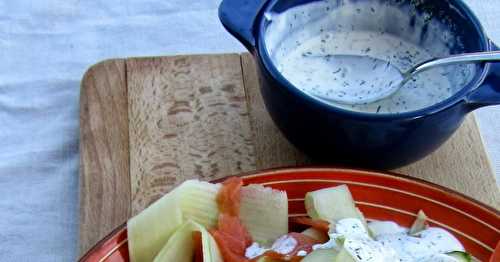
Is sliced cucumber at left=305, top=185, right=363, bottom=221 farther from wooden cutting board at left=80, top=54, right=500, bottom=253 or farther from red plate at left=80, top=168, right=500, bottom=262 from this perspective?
wooden cutting board at left=80, top=54, right=500, bottom=253

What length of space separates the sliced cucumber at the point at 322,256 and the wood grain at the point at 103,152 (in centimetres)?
44

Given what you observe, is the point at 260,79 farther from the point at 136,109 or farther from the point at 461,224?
the point at 461,224

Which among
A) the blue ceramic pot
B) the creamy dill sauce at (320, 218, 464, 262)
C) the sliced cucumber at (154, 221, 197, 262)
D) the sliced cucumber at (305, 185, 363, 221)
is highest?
the blue ceramic pot

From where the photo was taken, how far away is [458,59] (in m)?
1.45

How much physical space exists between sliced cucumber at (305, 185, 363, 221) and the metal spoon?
0.19 metres

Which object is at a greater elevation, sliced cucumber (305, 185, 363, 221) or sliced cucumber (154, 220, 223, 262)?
sliced cucumber (305, 185, 363, 221)

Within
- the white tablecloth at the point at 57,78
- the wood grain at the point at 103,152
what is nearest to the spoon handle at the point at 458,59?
the white tablecloth at the point at 57,78

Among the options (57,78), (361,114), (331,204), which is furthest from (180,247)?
(57,78)

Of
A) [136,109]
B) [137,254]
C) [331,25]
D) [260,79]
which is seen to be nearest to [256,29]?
[260,79]

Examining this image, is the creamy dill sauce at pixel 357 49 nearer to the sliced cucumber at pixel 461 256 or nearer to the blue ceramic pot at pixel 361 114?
the blue ceramic pot at pixel 361 114

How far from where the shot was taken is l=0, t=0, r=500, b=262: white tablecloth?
5.57 ft

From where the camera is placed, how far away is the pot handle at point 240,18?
1.50 m

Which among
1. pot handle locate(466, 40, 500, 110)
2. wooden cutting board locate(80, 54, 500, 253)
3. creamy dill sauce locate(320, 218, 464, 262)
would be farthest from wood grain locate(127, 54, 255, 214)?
pot handle locate(466, 40, 500, 110)

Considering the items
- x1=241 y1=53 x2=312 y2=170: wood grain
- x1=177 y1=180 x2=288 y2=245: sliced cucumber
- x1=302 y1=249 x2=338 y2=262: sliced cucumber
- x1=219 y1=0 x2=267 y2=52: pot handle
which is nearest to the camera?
x1=302 y1=249 x2=338 y2=262: sliced cucumber
